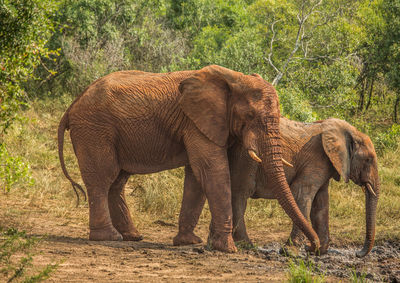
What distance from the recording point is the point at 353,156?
29.7 feet

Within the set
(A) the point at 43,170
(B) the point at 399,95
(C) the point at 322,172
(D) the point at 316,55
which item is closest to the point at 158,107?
(C) the point at 322,172

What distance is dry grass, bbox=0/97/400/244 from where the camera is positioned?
10.6 m

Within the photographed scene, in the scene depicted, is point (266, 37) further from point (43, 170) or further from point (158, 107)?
point (158, 107)

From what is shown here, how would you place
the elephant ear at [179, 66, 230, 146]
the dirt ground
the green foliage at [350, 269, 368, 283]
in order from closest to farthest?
the green foliage at [350, 269, 368, 283], the dirt ground, the elephant ear at [179, 66, 230, 146]

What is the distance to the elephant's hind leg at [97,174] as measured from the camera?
8461mm

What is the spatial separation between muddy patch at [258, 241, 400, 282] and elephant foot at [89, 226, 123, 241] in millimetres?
1922

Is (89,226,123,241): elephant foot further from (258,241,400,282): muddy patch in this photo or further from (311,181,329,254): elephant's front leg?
(311,181,329,254): elephant's front leg

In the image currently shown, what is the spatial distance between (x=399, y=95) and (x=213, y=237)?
11.1 meters

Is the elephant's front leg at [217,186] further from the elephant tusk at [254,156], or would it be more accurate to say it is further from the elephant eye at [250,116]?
the elephant eye at [250,116]

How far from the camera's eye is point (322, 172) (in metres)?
8.87

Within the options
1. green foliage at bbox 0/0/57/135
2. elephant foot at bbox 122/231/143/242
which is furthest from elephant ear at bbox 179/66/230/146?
green foliage at bbox 0/0/57/135

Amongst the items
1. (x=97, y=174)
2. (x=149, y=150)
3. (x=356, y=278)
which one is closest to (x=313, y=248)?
(x=356, y=278)

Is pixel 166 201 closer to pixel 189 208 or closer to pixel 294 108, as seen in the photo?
pixel 189 208

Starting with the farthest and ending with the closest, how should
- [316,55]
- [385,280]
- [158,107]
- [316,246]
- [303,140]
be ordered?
[316,55], [303,140], [158,107], [316,246], [385,280]
